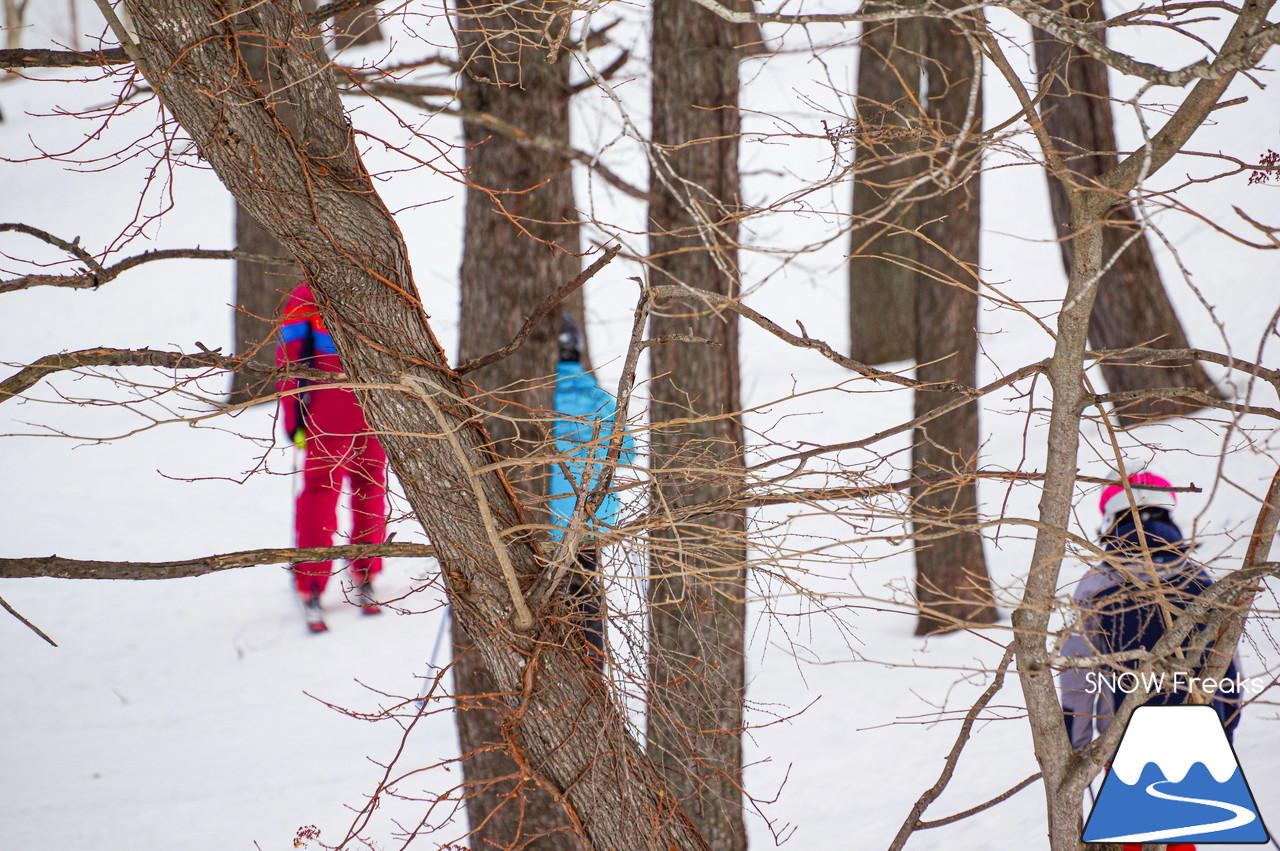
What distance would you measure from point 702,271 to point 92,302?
11.3m

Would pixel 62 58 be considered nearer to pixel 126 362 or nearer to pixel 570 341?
pixel 126 362

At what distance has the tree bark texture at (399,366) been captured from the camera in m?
2.44

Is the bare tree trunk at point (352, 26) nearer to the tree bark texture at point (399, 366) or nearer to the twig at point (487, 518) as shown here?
the tree bark texture at point (399, 366)

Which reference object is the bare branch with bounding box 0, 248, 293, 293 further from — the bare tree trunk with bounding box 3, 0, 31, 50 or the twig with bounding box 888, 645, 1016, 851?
the bare tree trunk with bounding box 3, 0, 31, 50

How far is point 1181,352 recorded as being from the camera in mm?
2297

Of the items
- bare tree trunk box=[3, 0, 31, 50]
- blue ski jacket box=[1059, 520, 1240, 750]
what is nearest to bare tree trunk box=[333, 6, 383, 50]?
blue ski jacket box=[1059, 520, 1240, 750]

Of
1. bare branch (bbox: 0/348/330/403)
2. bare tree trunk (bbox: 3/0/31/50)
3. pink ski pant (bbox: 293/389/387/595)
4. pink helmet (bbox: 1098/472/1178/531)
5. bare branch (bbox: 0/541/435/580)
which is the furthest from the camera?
bare tree trunk (bbox: 3/0/31/50)

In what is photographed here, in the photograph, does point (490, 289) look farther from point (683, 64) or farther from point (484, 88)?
point (683, 64)

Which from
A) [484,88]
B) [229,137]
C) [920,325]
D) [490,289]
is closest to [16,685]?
[490,289]

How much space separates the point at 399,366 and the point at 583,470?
21.2 inches

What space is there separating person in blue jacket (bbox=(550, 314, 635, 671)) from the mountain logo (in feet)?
4.10

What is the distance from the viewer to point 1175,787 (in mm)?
2307

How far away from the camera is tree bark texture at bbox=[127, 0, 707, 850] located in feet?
8.01

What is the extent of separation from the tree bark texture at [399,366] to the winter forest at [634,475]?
0.04 feet
